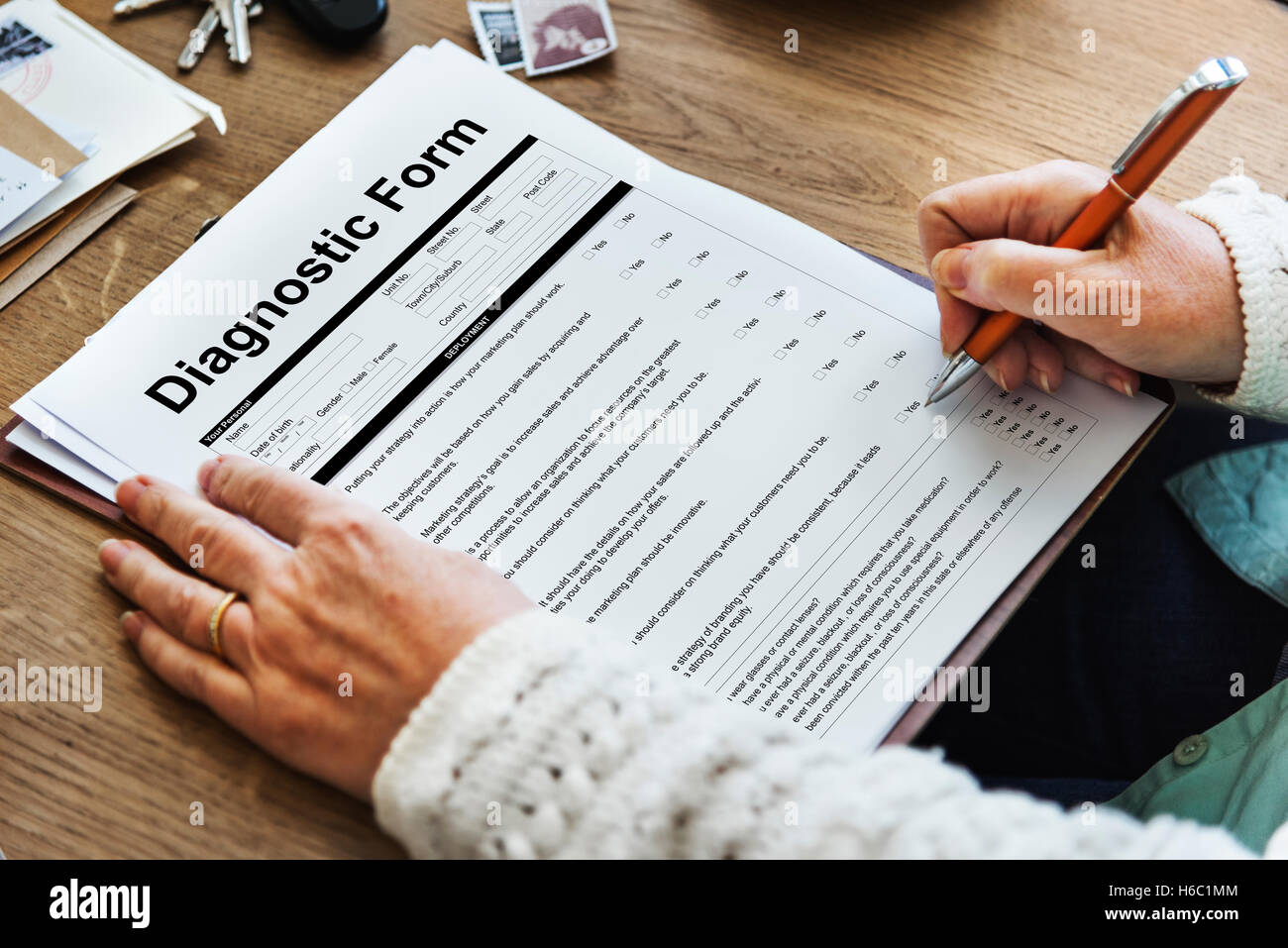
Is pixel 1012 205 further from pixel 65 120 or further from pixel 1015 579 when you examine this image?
pixel 65 120

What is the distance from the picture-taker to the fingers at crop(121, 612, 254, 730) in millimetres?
546

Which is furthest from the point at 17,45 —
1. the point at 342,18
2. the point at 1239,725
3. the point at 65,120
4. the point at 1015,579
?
the point at 1239,725

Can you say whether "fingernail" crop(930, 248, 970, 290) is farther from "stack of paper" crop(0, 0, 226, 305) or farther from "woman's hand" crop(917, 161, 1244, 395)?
"stack of paper" crop(0, 0, 226, 305)

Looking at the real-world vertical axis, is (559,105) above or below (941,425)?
above

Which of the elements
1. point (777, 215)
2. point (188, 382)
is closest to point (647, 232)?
point (777, 215)

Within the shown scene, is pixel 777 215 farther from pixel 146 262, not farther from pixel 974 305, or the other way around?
pixel 146 262

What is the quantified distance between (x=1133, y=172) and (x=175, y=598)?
0.63 meters

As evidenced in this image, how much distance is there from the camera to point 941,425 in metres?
0.65

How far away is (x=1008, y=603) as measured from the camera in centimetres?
59

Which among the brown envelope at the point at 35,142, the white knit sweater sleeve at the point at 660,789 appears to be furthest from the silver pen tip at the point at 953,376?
the brown envelope at the point at 35,142

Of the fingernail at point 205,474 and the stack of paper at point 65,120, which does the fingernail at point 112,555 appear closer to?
the fingernail at point 205,474
